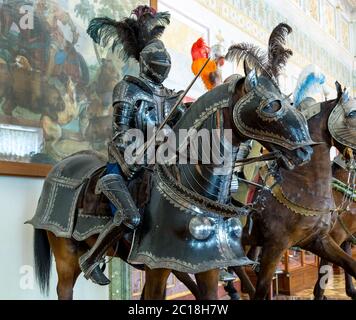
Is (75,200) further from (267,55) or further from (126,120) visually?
(267,55)

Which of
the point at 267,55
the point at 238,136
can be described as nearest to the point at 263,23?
the point at 267,55

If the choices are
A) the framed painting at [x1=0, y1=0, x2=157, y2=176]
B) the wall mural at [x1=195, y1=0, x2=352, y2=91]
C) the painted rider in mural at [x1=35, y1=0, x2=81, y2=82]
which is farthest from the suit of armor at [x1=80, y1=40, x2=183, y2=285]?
the wall mural at [x1=195, y1=0, x2=352, y2=91]

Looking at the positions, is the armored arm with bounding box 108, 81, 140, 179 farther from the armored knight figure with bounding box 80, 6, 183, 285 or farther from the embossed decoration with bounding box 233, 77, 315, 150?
the embossed decoration with bounding box 233, 77, 315, 150

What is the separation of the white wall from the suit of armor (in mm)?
1252

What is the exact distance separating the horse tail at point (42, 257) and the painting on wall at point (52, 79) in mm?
724

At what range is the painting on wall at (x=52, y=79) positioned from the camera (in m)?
4.07

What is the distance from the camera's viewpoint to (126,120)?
3.08 metres

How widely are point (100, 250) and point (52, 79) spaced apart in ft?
6.94

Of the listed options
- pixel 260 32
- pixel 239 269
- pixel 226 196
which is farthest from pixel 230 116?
pixel 260 32

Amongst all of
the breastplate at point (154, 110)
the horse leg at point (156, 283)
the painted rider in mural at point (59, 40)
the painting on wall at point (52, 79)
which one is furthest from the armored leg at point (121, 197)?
the painted rider in mural at point (59, 40)

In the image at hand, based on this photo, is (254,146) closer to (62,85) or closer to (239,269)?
(239,269)

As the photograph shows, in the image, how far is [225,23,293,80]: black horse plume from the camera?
9.65 ft

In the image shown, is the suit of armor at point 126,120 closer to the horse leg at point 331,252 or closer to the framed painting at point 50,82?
the framed painting at point 50,82
